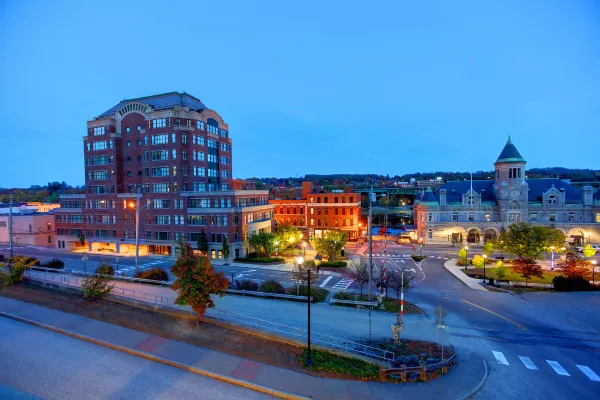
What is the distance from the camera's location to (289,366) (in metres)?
15.2

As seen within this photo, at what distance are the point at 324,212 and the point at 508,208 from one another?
34.0 metres

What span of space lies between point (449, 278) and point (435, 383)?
24.2 meters

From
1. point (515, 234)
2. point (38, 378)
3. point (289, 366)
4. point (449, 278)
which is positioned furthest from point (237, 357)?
point (515, 234)

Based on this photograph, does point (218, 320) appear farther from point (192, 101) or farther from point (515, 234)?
point (192, 101)

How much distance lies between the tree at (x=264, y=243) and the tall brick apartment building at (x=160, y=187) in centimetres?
266

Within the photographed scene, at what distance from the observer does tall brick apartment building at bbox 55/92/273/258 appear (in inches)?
1940

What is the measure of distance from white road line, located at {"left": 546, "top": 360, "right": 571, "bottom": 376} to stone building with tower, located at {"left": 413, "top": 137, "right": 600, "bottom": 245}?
46.4 metres

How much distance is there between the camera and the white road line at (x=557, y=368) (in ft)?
48.9

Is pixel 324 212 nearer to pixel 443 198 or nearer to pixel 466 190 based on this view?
pixel 443 198

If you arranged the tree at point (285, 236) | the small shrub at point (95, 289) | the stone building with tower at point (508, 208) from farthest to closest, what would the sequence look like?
the stone building with tower at point (508, 208) → the tree at point (285, 236) → the small shrub at point (95, 289)

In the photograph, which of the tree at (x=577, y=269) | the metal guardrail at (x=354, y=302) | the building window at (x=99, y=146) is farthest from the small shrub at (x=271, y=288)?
the building window at (x=99, y=146)

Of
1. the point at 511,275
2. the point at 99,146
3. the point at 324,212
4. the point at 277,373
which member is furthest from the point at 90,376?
the point at 324,212

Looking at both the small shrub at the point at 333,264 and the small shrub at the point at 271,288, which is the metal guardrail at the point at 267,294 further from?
the small shrub at the point at 333,264

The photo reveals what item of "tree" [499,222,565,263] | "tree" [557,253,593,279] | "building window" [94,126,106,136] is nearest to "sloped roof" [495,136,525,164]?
"tree" [499,222,565,263]
